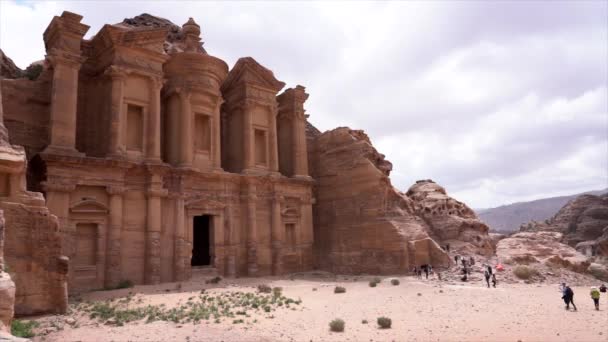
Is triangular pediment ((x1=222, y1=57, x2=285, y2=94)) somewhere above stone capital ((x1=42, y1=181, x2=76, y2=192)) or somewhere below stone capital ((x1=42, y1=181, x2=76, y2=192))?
above

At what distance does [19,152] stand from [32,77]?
14.0 metres

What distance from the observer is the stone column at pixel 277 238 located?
83.4 ft

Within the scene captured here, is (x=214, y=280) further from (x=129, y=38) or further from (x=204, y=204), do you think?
(x=129, y=38)

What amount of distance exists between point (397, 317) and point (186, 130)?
1529cm

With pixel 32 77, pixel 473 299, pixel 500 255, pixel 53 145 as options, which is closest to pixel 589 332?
pixel 473 299

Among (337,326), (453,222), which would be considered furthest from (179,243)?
(453,222)

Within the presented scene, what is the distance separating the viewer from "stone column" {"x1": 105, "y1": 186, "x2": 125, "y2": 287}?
18859mm

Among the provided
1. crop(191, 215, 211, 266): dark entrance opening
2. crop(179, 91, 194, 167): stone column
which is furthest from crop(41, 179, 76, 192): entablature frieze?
crop(191, 215, 211, 266): dark entrance opening

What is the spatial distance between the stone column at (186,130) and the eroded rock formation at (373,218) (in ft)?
32.8

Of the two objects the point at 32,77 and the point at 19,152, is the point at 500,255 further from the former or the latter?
the point at 32,77

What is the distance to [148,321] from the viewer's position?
38.9 feet

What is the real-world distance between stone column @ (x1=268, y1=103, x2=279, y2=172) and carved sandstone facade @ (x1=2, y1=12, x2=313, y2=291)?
7 cm

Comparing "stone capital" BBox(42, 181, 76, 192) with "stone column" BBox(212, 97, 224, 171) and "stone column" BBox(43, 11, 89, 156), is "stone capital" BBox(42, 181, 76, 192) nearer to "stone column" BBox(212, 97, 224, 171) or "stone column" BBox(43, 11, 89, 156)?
"stone column" BBox(43, 11, 89, 156)

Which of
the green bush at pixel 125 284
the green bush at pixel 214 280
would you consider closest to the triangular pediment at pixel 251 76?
the green bush at pixel 214 280
